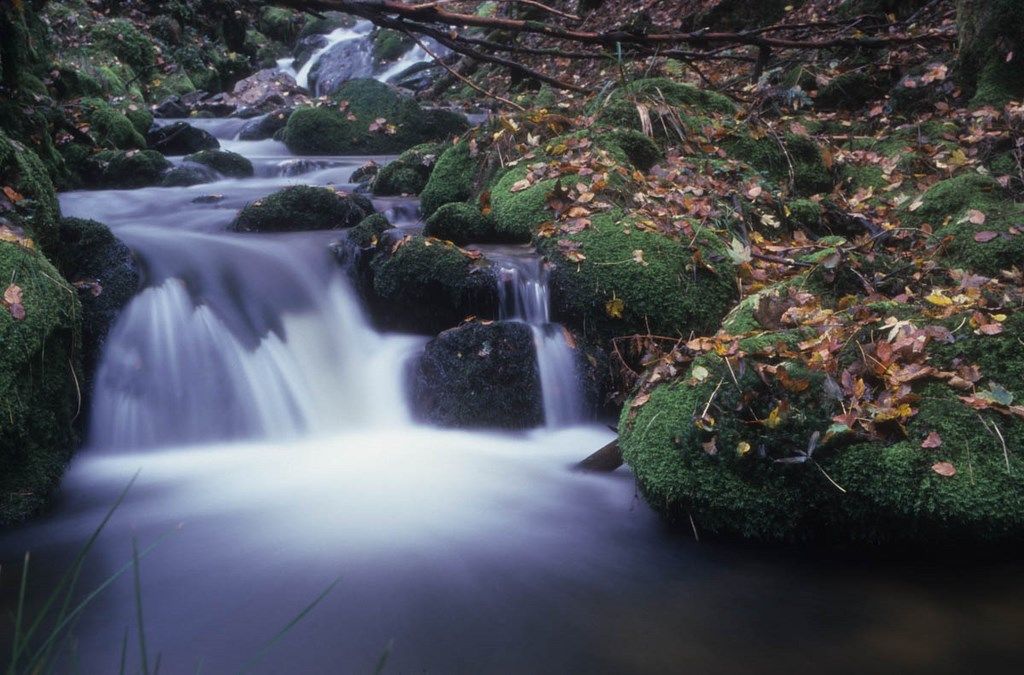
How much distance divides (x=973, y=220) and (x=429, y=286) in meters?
3.68

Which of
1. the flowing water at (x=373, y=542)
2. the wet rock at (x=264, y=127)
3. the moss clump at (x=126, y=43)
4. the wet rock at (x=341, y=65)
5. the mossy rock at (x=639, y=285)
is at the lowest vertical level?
the flowing water at (x=373, y=542)

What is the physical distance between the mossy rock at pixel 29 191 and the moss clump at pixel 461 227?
8.89 ft

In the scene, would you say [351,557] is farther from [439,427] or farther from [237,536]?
[439,427]

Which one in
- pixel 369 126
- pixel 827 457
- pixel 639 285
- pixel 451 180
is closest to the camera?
pixel 827 457

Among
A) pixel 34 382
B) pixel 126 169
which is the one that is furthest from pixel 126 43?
pixel 34 382

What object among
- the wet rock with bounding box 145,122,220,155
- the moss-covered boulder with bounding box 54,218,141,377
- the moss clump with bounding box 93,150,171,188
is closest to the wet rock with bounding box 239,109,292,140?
the wet rock with bounding box 145,122,220,155

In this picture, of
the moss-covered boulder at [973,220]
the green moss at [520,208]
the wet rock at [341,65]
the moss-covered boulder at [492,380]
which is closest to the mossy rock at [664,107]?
the green moss at [520,208]

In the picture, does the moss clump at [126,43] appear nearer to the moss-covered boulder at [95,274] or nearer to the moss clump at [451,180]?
the moss clump at [451,180]

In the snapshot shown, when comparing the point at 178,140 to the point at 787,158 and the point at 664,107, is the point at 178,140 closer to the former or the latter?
the point at 664,107

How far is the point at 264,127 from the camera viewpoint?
41.6 feet

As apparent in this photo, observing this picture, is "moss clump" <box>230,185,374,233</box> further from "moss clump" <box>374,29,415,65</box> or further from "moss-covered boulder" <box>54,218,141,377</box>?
"moss clump" <box>374,29,415,65</box>

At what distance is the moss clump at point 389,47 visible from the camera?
65.1 feet

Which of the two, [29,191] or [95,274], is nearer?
[29,191]

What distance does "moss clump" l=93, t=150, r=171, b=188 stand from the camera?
364 inches
